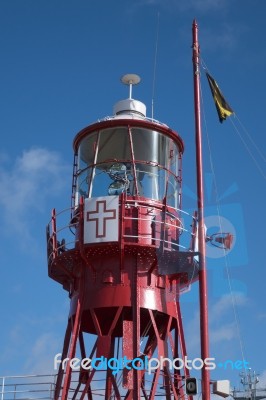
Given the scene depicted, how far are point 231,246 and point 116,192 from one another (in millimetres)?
3391

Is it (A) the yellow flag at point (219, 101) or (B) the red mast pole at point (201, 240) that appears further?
(A) the yellow flag at point (219, 101)

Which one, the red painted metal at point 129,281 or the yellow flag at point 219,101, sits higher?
the yellow flag at point 219,101

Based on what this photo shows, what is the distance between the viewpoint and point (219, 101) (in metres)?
17.7

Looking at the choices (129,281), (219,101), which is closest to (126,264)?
(129,281)

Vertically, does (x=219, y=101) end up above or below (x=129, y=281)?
above

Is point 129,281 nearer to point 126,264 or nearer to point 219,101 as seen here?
point 126,264

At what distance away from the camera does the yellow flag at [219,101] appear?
57.7ft

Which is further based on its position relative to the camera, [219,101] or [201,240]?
A: [219,101]

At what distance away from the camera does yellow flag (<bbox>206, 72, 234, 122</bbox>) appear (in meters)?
17.6

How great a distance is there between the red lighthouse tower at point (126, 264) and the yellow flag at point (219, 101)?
1.86 meters

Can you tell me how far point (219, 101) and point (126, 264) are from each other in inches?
177

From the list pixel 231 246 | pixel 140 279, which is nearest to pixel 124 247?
pixel 140 279

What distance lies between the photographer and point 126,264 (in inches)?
679

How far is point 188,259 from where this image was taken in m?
17.3
